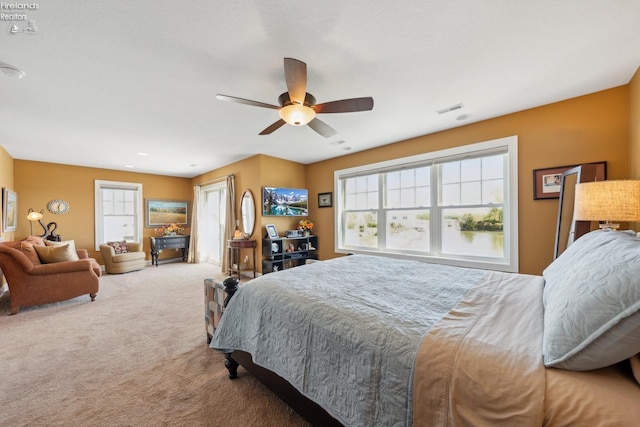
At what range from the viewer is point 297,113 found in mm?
2119

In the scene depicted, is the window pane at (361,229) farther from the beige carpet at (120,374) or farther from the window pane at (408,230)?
the beige carpet at (120,374)

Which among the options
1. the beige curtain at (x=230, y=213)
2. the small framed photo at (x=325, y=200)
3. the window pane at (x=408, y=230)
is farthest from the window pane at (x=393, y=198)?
the beige curtain at (x=230, y=213)

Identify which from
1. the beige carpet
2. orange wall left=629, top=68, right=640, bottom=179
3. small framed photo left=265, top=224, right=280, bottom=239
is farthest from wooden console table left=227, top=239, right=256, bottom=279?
orange wall left=629, top=68, right=640, bottom=179

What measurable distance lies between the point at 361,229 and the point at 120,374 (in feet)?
12.7

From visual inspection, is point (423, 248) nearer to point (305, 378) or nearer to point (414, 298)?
point (414, 298)

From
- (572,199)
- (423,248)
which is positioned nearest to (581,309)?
(572,199)

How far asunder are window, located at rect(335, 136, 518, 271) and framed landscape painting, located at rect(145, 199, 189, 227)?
16.1 ft

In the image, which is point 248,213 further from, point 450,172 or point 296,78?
point 450,172

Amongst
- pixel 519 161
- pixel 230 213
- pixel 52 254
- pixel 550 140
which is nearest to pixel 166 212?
pixel 230 213

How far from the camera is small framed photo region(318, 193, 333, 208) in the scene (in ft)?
16.9

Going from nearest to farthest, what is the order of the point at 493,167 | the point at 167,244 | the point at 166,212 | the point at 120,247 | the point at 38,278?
the point at 38,278 < the point at 493,167 < the point at 120,247 < the point at 167,244 < the point at 166,212

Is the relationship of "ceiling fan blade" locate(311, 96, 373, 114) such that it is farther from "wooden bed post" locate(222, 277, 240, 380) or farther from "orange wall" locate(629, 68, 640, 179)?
"orange wall" locate(629, 68, 640, 179)

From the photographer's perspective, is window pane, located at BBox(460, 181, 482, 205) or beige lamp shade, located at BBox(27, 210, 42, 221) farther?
beige lamp shade, located at BBox(27, 210, 42, 221)

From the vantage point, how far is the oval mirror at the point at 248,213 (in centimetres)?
496
